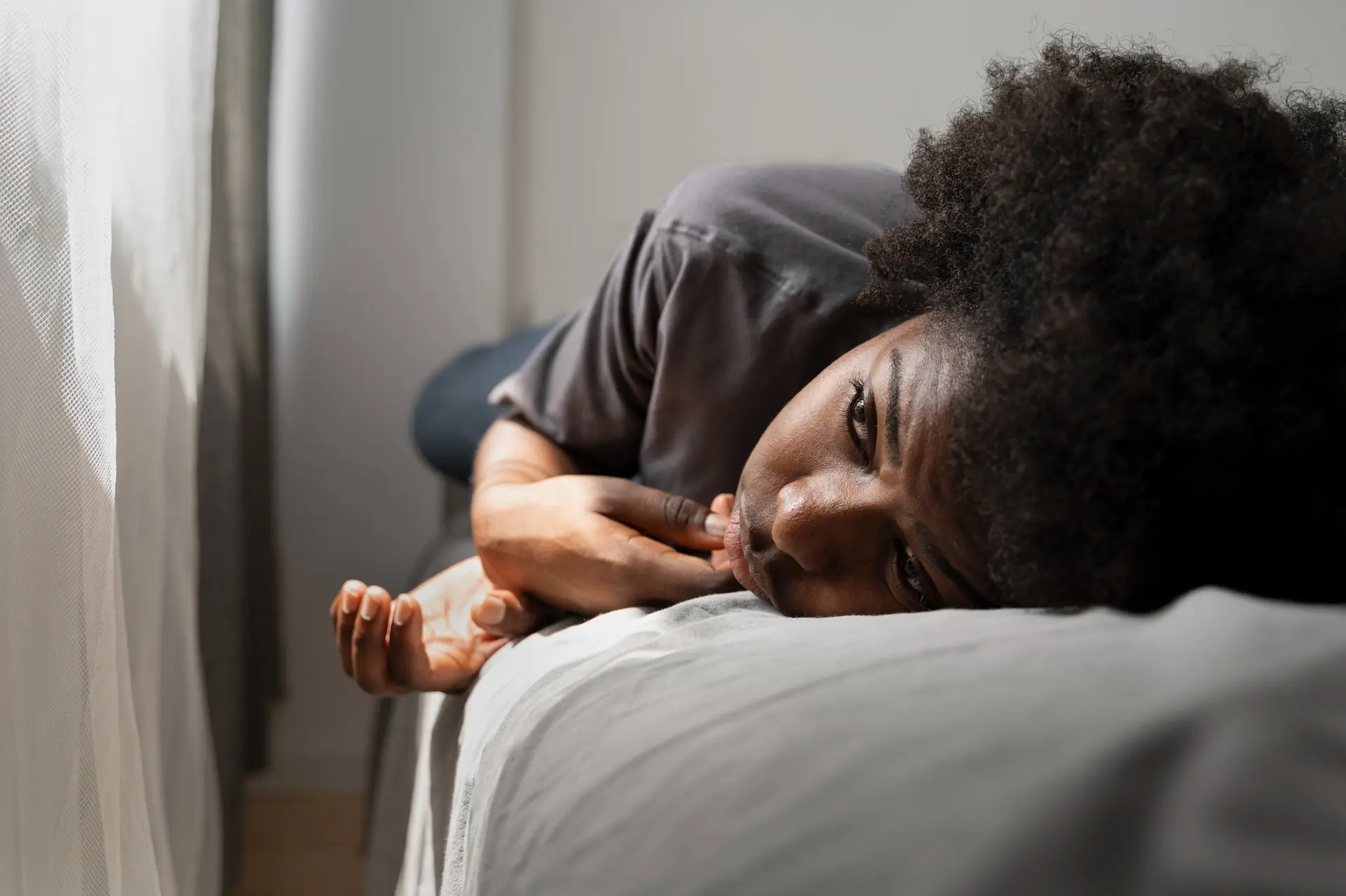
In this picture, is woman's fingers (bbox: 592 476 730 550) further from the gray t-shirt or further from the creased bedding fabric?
the creased bedding fabric

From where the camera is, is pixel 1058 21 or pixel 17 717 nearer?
pixel 17 717

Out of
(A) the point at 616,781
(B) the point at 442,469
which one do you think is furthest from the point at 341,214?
(A) the point at 616,781

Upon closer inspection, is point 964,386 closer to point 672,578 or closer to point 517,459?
point 672,578

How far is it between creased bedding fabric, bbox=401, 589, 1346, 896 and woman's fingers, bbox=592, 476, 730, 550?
0.36 meters

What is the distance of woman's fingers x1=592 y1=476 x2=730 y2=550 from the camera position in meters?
0.79

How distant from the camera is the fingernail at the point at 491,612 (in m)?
0.77

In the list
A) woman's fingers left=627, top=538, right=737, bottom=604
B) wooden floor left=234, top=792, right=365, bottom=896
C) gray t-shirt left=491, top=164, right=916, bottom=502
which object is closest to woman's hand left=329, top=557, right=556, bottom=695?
woman's fingers left=627, top=538, right=737, bottom=604

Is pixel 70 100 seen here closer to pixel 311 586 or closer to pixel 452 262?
pixel 452 262

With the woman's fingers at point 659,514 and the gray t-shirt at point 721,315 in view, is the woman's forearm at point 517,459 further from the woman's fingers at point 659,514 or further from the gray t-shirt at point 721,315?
the woman's fingers at point 659,514

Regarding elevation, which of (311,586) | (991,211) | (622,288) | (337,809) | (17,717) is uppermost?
(991,211)

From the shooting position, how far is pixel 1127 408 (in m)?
0.43

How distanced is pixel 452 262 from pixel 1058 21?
96cm

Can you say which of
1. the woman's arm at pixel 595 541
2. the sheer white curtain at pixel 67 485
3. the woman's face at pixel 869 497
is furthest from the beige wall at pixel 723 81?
the woman's face at pixel 869 497

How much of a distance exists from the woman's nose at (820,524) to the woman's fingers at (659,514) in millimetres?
166
